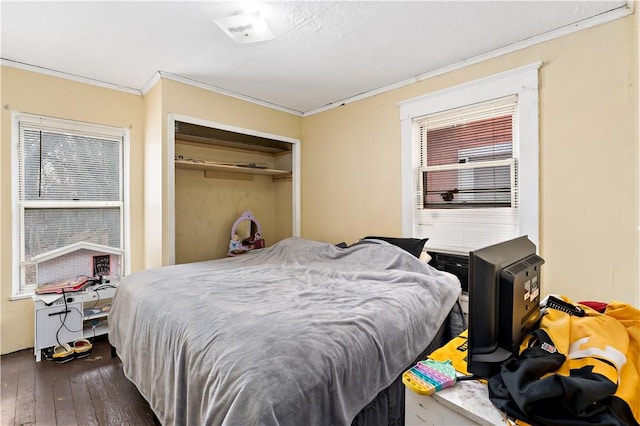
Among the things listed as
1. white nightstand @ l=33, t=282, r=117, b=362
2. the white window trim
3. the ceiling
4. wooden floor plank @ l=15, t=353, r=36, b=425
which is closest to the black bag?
the white window trim

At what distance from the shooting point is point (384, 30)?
7.04ft

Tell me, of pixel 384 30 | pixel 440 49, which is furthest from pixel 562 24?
pixel 384 30

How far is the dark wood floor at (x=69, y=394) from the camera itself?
1827 mm

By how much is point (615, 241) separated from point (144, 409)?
3.15 m

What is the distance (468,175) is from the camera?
8.74 feet

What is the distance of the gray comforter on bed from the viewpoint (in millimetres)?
1053

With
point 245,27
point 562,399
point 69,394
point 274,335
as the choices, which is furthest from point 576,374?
point 69,394

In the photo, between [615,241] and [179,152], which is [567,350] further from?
[179,152]

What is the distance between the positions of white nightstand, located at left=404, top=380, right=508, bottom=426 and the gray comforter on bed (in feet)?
1.16

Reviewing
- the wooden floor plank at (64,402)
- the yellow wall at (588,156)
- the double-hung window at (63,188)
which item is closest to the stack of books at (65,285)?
the double-hung window at (63,188)

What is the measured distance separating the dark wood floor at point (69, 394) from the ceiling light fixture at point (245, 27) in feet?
8.21

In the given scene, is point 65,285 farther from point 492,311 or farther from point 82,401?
point 492,311

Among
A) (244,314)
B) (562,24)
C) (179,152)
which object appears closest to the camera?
(244,314)

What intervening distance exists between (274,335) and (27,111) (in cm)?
309
